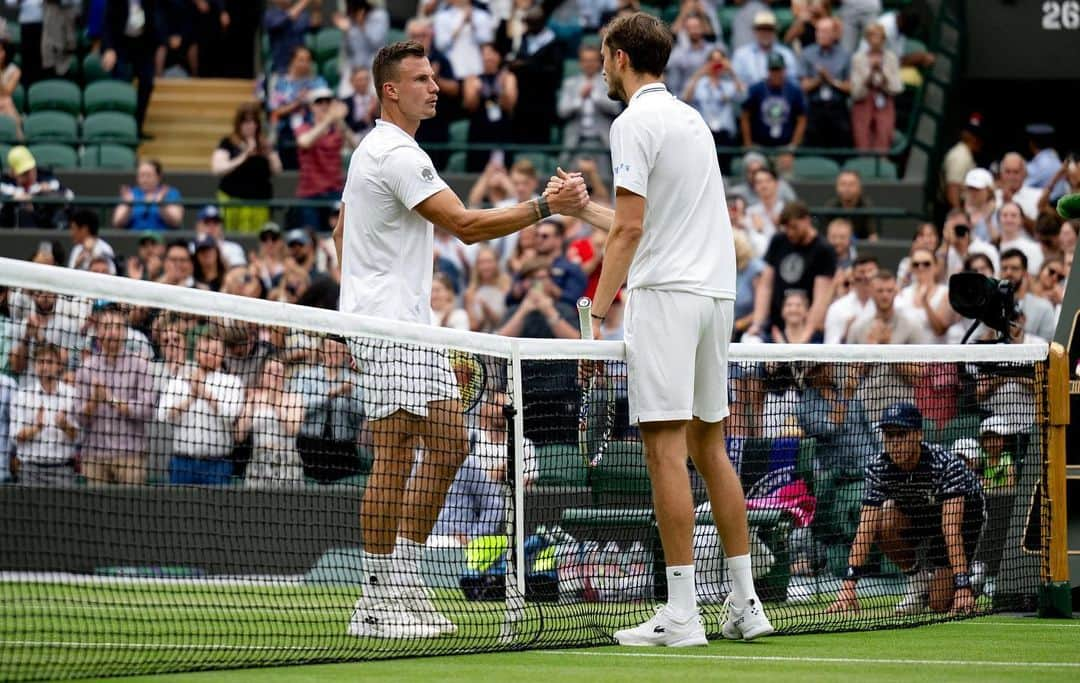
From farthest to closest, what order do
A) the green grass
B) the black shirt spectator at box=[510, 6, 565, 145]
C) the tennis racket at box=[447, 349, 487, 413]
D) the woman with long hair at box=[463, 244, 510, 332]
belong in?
the black shirt spectator at box=[510, 6, 565, 145] → the woman with long hair at box=[463, 244, 510, 332] → the tennis racket at box=[447, 349, 487, 413] → the green grass

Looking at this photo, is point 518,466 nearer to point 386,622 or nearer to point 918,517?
point 386,622

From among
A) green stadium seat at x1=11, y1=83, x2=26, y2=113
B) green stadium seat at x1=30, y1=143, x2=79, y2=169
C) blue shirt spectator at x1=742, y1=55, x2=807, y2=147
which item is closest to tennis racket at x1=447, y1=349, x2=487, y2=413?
blue shirt spectator at x1=742, y1=55, x2=807, y2=147

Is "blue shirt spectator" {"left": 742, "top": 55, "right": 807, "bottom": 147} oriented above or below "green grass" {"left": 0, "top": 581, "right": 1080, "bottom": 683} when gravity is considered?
above

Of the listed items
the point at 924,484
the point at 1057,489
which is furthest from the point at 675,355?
the point at 1057,489

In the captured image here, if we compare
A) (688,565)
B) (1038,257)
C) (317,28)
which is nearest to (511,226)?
(688,565)

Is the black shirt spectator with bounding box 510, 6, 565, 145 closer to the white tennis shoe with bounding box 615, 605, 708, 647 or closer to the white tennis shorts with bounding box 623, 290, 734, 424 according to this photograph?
the white tennis shorts with bounding box 623, 290, 734, 424

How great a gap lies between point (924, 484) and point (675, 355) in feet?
7.82

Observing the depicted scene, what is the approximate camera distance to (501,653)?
7043mm

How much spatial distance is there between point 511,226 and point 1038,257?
8.35 m

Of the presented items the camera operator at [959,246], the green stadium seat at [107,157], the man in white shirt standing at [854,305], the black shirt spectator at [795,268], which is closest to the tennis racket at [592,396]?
the man in white shirt standing at [854,305]

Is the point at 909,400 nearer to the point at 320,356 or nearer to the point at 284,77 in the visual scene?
the point at 320,356

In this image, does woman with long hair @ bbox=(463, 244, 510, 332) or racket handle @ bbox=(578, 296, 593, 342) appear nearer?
racket handle @ bbox=(578, 296, 593, 342)

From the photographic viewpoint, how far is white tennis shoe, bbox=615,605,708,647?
711 centimetres

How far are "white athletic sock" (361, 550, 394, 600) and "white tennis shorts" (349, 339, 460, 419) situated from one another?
22.7 inches
